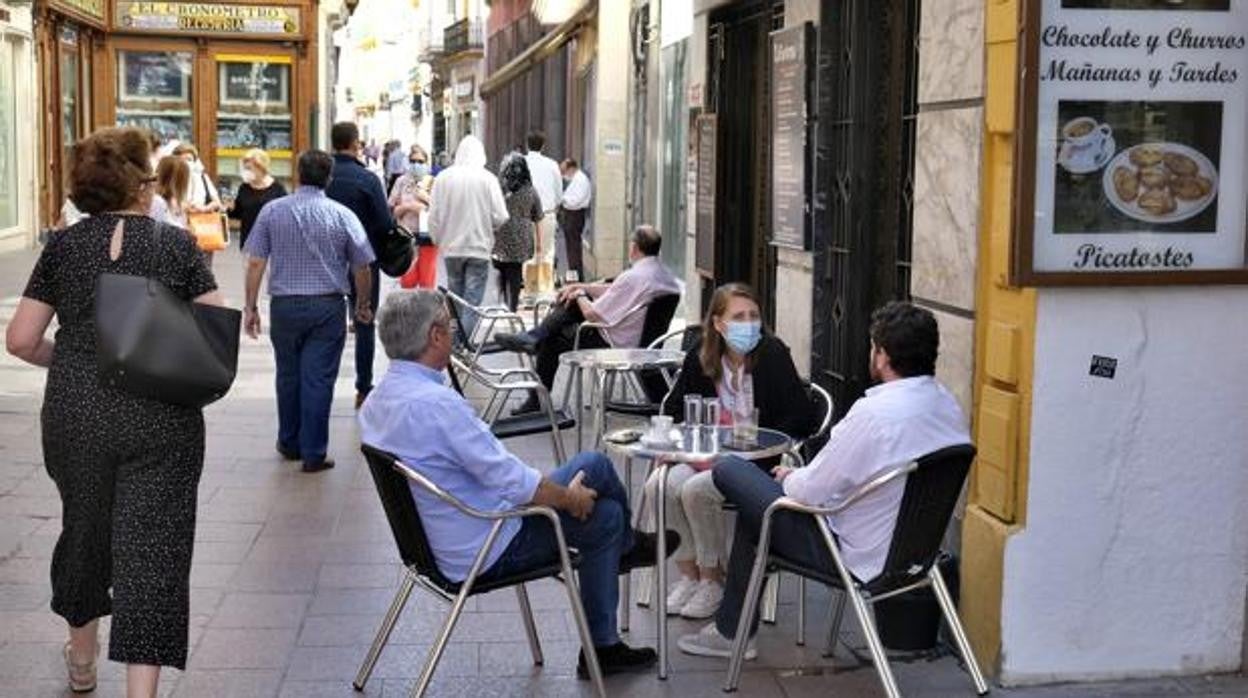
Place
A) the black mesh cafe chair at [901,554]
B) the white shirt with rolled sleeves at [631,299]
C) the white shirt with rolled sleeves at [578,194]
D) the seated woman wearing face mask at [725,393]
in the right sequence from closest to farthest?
1. the black mesh cafe chair at [901,554]
2. the seated woman wearing face mask at [725,393]
3. the white shirt with rolled sleeves at [631,299]
4. the white shirt with rolled sleeves at [578,194]

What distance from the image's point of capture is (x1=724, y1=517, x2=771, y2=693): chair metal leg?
5258 millimetres

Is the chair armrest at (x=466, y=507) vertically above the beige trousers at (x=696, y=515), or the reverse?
the chair armrest at (x=466, y=507)

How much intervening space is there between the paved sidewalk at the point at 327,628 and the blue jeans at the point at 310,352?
311 mm

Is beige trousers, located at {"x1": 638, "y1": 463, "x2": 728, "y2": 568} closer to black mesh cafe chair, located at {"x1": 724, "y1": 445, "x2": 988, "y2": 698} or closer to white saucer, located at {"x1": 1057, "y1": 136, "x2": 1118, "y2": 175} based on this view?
black mesh cafe chair, located at {"x1": 724, "y1": 445, "x2": 988, "y2": 698}

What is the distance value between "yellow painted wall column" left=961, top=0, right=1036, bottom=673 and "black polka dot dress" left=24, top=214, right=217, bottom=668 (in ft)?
7.81

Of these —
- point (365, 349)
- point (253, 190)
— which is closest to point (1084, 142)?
point (365, 349)

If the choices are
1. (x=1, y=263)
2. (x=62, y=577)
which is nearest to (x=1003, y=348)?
(x=62, y=577)

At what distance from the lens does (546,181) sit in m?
19.1

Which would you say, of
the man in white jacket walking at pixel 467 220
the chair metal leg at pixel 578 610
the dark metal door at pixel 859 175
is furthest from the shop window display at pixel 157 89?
the chair metal leg at pixel 578 610

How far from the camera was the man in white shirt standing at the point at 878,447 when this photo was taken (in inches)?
196

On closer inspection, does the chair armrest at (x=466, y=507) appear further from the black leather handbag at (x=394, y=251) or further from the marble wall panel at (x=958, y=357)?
the black leather handbag at (x=394, y=251)

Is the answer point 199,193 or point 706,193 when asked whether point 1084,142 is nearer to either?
point 706,193

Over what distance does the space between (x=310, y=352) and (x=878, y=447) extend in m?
4.49

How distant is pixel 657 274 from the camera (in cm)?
964
